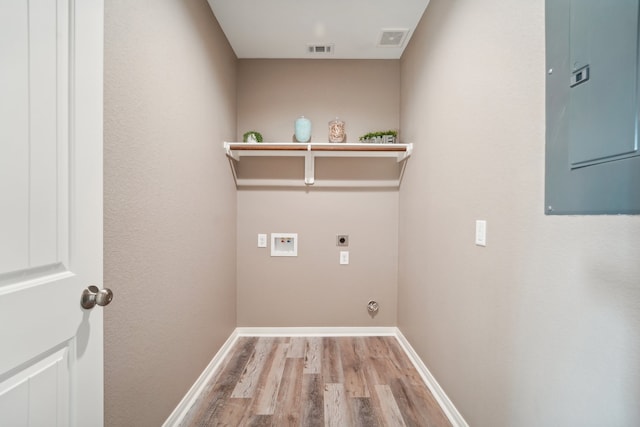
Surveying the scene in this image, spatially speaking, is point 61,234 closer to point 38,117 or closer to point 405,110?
point 38,117

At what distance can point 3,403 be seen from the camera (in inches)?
21.7

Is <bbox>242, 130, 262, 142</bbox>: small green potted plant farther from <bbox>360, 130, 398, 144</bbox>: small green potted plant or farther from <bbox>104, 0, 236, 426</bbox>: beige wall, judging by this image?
<bbox>360, 130, 398, 144</bbox>: small green potted plant

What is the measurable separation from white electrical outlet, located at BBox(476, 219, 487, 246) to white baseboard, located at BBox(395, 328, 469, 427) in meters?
0.95

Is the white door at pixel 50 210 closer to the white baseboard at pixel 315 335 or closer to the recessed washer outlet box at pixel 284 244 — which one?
the white baseboard at pixel 315 335

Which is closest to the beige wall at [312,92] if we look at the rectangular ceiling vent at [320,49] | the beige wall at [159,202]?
the rectangular ceiling vent at [320,49]

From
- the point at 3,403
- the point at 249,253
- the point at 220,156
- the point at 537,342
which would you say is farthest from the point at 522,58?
the point at 249,253

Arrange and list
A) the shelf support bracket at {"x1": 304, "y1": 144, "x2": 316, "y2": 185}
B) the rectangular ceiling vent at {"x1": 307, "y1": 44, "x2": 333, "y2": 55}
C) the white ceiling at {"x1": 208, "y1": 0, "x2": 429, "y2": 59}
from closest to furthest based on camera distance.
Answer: the white ceiling at {"x1": 208, "y1": 0, "x2": 429, "y2": 59} < the rectangular ceiling vent at {"x1": 307, "y1": 44, "x2": 333, "y2": 55} < the shelf support bracket at {"x1": 304, "y1": 144, "x2": 316, "y2": 185}

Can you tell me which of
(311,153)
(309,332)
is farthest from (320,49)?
(309,332)

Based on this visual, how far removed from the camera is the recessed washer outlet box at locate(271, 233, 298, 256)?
2.56 metres

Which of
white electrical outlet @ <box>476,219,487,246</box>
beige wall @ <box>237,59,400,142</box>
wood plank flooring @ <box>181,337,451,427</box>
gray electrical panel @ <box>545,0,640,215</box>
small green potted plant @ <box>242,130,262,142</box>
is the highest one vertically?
beige wall @ <box>237,59,400,142</box>

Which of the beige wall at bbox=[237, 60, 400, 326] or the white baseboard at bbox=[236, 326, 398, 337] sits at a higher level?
the beige wall at bbox=[237, 60, 400, 326]

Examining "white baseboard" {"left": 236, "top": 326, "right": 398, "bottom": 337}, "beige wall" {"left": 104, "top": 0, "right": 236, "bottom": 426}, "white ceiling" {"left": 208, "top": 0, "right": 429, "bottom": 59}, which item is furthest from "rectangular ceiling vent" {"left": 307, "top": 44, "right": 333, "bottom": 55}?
"white baseboard" {"left": 236, "top": 326, "right": 398, "bottom": 337}

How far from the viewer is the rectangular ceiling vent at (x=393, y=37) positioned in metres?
2.14

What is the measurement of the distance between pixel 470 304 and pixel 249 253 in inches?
72.9
